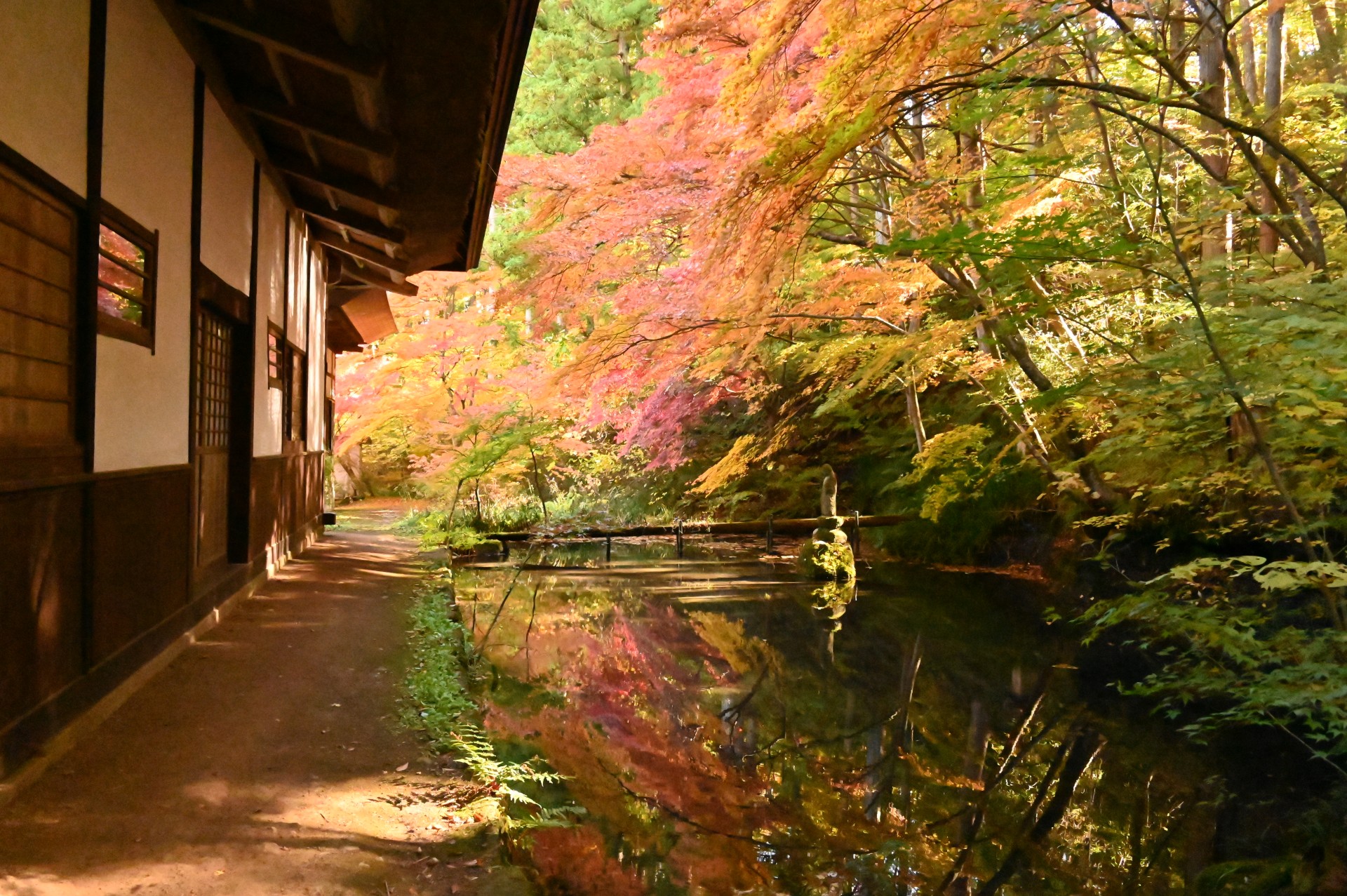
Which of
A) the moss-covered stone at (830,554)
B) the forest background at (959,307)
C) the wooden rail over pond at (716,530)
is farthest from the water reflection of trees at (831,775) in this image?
the wooden rail over pond at (716,530)

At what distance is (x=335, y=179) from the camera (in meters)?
8.68

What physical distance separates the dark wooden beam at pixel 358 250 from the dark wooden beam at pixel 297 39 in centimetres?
552

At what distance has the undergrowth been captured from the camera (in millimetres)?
4308

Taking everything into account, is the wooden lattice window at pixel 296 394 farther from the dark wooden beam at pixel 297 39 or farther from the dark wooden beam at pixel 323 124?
the dark wooden beam at pixel 297 39

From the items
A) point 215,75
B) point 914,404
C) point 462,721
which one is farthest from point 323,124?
point 914,404

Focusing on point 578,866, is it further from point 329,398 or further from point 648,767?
point 329,398

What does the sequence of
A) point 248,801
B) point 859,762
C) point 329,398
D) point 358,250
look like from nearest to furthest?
point 248,801 → point 859,762 → point 358,250 → point 329,398

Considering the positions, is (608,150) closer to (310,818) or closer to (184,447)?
(184,447)

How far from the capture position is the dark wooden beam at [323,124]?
6.74 meters

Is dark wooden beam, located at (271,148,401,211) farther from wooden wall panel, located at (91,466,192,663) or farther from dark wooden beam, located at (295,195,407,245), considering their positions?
wooden wall panel, located at (91,466,192,663)

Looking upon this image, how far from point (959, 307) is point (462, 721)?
12124 millimetres

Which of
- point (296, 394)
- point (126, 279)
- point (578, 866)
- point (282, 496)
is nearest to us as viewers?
point (578, 866)

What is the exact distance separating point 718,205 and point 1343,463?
4.47 metres

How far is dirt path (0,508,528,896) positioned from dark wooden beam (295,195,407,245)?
204 inches
